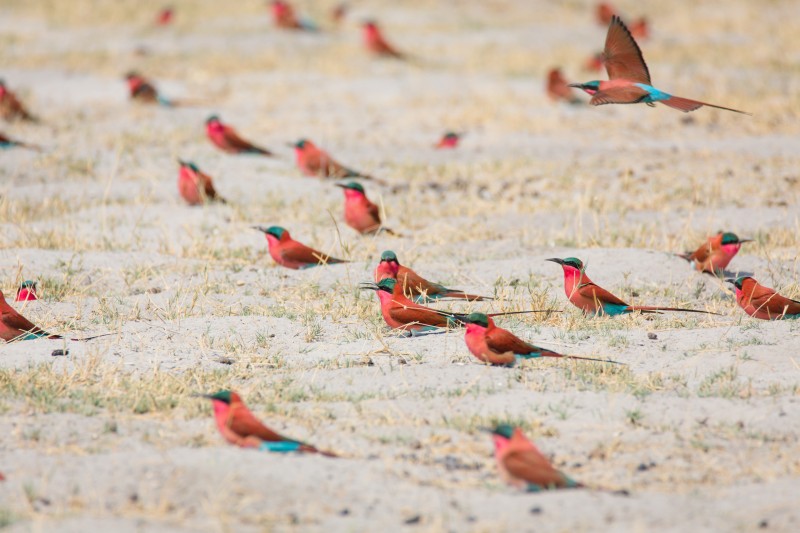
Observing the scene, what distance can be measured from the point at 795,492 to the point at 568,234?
4650 mm

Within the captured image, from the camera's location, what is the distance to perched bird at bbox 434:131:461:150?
39.5 feet

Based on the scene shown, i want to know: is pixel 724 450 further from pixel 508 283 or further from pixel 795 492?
pixel 508 283

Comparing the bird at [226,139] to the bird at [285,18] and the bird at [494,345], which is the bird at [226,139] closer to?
the bird at [494,345]

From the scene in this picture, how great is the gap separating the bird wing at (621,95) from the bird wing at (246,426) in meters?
Result: 3.04

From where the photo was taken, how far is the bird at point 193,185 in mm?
9188

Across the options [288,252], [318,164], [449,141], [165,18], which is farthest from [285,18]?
[288,252]

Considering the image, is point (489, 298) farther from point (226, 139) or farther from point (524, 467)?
point (226, 139)

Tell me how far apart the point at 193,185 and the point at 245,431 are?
16.7 ft

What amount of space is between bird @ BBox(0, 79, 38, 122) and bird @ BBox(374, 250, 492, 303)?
7.80 metres

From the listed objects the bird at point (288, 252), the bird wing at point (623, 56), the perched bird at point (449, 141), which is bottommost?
the perched bird at point (449, 141)

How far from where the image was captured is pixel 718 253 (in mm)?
7148

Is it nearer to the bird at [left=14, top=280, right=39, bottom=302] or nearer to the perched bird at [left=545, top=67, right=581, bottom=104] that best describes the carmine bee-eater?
the bird at [left=14, top=280, right=39, bottom=302]

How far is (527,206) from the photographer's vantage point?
31.6 ft

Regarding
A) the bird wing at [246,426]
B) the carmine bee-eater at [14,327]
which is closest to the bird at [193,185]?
the carmine bee-eater at [14,327]
